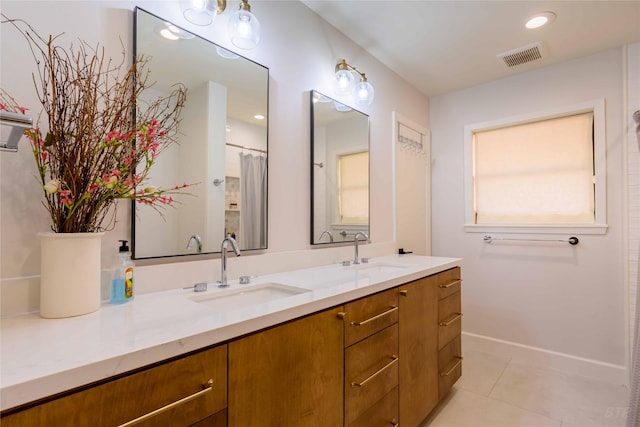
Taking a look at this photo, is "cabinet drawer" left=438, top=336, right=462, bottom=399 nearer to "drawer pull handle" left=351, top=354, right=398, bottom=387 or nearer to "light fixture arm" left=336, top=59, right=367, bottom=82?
"drawer pull handle" left=351, top=354, right=398, bottom=387

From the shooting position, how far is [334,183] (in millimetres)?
2107

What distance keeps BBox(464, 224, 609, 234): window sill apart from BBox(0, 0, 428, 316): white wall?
38.3 inches

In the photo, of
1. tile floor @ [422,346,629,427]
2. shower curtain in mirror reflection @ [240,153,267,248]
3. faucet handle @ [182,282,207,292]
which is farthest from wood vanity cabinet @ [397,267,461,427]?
faucet handle @ [182,282,207,292]

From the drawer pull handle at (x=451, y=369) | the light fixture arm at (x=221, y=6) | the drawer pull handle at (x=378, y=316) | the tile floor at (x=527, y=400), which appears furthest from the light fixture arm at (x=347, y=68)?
the tile floor at (x=527, y=400)

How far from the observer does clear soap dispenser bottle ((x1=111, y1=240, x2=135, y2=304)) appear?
3.43 ft

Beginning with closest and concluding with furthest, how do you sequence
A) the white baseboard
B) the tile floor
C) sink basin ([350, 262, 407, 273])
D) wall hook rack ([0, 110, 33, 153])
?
wall hook rack ([0, 110, 33, 153]) < the tile floor < sink basin ([350, 262, 407, 273]) < the white baseboard

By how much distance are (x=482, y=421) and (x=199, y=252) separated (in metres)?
1.93

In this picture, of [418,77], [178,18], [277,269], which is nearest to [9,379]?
[277,269]

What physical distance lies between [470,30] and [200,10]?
183cm

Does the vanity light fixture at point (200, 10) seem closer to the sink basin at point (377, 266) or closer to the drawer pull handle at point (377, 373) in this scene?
the sink basin at point (377, 266)

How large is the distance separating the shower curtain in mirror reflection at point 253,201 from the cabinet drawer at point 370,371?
710 mm

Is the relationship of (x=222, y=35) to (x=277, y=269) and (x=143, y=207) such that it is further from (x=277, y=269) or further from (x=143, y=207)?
(x=277, y=269)

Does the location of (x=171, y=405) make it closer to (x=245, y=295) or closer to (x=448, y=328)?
(x=245, y=295)

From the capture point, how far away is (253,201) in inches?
63.3
